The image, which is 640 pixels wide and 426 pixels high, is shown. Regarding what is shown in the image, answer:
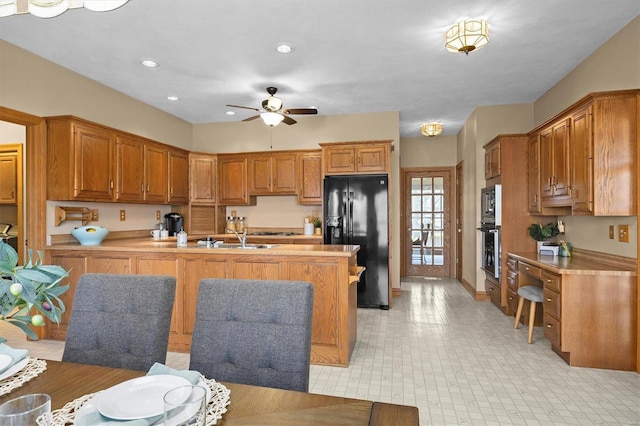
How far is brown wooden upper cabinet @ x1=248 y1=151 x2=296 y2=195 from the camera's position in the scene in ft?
18.7

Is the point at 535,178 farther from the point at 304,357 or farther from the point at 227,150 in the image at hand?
the point at 227,150

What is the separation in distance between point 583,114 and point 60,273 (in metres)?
3.77

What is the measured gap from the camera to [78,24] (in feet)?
10.2

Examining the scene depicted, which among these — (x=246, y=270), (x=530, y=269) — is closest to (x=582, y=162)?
(x=530, y=269)

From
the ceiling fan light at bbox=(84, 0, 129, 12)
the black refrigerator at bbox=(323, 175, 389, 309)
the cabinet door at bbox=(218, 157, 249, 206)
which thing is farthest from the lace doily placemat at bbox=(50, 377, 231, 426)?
the cabinet door at bbox=(218, 157, 249, 206)

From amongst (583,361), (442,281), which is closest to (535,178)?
(583,361)

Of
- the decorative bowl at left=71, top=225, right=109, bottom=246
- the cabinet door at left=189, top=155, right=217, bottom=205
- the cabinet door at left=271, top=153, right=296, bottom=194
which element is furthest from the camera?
the cabinet door at left=189, top=155, right=217, bottom=205

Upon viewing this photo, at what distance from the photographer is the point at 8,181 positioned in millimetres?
5031

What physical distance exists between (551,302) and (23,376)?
3.61 meters

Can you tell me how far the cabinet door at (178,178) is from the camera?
5.35 meters

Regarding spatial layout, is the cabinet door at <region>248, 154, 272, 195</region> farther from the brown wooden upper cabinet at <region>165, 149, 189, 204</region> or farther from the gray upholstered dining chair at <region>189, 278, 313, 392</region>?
the gray upholstered dining chair at <region>189, 278, 313, 392</region>

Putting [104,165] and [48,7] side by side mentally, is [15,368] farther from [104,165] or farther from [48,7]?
[104,165]

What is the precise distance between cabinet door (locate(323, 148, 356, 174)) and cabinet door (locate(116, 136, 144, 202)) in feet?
7.99

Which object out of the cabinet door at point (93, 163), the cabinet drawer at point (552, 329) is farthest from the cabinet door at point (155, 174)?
the cabinet drawer at point (552, 329)
